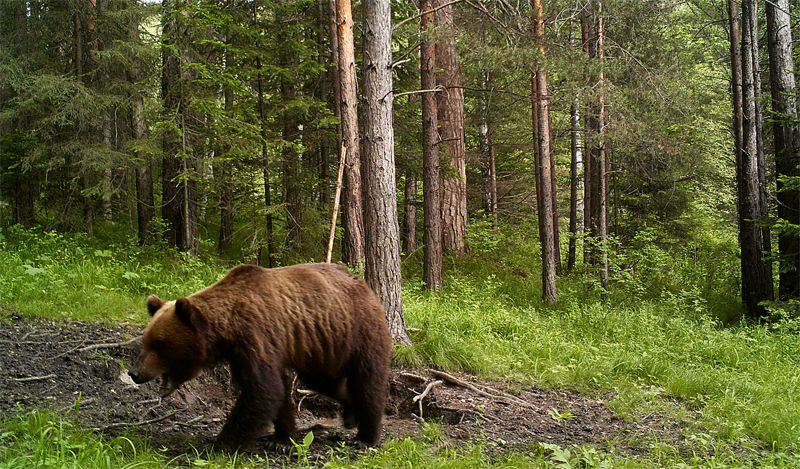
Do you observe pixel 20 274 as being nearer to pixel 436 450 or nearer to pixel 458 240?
pixel 436 450

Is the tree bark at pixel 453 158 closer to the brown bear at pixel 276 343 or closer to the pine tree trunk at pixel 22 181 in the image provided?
the pine tree trunk at pixel 22 181

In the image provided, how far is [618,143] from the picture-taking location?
15242 millimetres

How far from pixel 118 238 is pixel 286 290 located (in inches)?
512

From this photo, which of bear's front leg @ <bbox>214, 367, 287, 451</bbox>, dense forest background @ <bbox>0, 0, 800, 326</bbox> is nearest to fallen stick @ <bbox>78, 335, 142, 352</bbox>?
bear's front leg @ <bbox>214, 367, 287, 451</bbox>

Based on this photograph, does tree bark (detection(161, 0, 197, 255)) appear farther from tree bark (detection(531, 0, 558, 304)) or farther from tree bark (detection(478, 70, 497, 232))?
tree bark (detection(478, 70, 497, 232))

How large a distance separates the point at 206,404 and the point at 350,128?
585cm

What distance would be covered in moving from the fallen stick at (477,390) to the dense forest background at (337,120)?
3.61 feet

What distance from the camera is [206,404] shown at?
5.61 meters

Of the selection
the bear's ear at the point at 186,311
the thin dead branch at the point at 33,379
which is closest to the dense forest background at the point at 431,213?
the thin dead branch at the point at 33,379

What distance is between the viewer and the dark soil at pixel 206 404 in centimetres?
482

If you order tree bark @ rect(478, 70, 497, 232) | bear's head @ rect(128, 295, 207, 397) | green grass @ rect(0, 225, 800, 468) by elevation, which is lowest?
green grass @ rect(0, 225, 800, 468)

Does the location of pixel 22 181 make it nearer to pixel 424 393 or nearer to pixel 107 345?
pixel 107 345

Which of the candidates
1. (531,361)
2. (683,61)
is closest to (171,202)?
(531,361)

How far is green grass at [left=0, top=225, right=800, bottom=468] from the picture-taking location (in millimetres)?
4594
